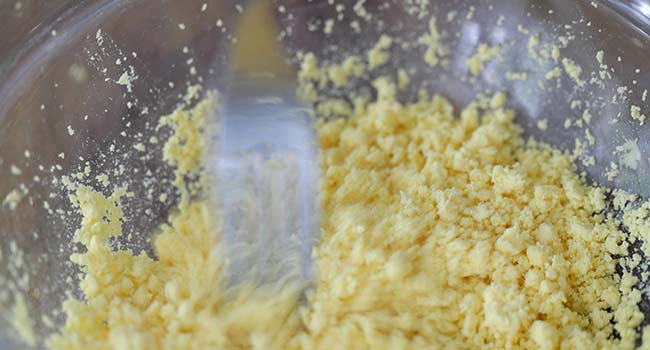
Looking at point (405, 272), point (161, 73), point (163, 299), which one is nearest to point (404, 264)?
point (405, 272)

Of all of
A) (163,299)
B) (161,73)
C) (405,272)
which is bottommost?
(163,299)

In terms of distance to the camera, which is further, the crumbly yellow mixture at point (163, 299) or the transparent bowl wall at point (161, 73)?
the transparent bowl wall at point (161, 73)

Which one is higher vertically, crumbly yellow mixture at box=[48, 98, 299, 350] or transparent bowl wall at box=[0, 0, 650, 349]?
transparent bowl wall at box=[0, 0, 650, 349]

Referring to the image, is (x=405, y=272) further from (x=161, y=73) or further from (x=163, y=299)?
(x=161, y=73)

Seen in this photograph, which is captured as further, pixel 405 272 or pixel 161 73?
pixel 161 73

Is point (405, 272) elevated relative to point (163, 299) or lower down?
elevated

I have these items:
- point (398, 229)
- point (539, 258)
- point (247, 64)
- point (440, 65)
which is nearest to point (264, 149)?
point (247, 64)

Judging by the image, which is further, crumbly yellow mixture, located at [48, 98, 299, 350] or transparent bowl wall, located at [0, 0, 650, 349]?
transparent bowl wall, located at [0, 0, 650, 349]

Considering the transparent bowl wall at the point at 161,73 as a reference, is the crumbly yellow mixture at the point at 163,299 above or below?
below
